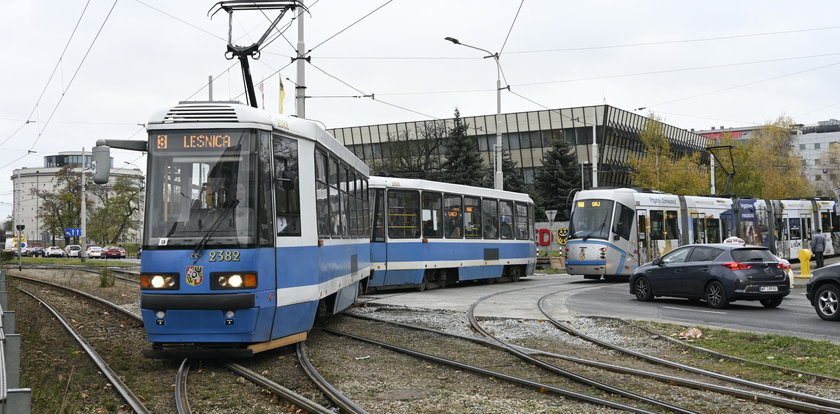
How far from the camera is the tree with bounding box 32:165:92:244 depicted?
224ft

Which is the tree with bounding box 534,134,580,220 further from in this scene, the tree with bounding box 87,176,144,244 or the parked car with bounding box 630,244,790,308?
the parked car with bounding box 630,244,790,308

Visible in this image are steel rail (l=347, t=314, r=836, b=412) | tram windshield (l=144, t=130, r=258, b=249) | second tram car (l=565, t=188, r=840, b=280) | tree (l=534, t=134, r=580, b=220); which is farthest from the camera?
tree (l=534, t=134, r=580, b=220)

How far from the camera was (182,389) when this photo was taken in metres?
8.38

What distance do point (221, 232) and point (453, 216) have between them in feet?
47.2

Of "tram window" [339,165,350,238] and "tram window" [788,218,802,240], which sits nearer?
"tram window" [339,165,350,238]

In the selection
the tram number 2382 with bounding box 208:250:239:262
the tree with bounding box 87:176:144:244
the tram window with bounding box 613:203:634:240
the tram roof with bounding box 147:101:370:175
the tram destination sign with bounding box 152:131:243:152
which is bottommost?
the tram number 2382 with bounding box 208:250:239:262

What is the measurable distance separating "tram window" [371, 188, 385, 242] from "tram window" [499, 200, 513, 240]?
6.15 metres

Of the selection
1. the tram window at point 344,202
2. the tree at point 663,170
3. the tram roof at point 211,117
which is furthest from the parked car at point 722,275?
the tree at point 663,170

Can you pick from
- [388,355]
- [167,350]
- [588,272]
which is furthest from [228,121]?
[588,272]

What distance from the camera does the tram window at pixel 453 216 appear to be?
23.2 metres

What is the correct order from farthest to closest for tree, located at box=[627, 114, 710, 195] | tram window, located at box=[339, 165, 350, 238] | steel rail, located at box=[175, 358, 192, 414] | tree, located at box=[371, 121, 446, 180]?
tree, located at box=[371, 121, 446, 180], tree, located at box=[627, 114, 710, 195], tram window, located at box=[339, 165, 350, 238], steel rail, located at box=[175, 358, 192, 414]

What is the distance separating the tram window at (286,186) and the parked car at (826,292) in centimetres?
941

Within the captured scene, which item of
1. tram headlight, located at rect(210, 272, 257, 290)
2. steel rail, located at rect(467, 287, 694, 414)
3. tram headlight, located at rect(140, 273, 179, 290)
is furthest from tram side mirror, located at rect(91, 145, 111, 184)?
steel rail, located at rect(467, 287, 694, 414)

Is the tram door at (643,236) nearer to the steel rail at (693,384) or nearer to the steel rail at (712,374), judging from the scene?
the steel rail at (712,374)
